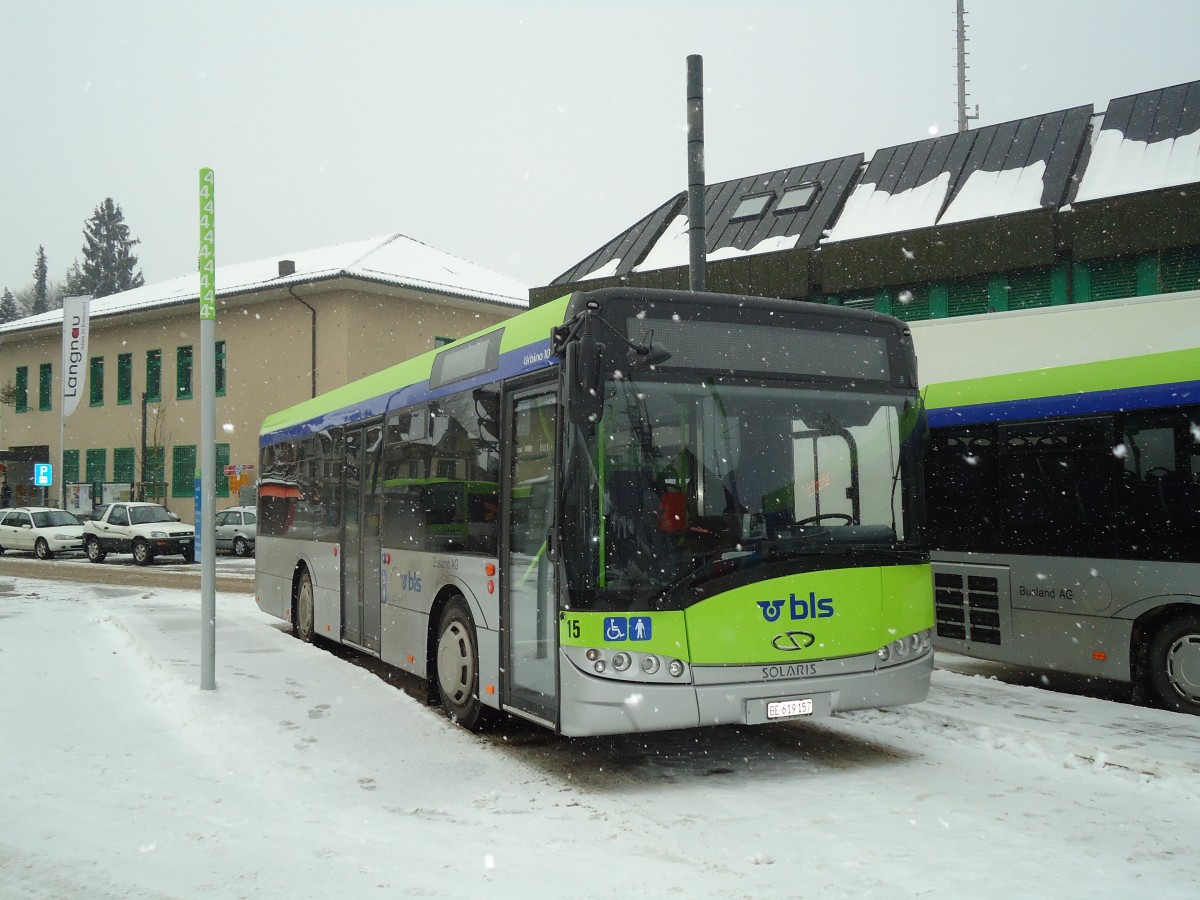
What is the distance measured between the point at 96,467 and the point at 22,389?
834 centimetres

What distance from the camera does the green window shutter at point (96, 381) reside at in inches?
1964

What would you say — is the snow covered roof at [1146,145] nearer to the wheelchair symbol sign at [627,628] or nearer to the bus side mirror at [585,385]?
the bus side mirror at [585,385]

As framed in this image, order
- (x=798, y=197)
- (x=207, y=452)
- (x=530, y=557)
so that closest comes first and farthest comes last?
1. (x=530, y=557)
2. (x=207, y=452)
3. (x=798, y=197)

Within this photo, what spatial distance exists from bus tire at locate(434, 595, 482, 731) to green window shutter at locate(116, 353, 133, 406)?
43912 millimetres

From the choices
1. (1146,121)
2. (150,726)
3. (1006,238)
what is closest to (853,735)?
(150,726)

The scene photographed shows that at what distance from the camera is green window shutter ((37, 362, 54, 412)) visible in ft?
174

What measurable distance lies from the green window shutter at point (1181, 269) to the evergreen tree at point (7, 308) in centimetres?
11476

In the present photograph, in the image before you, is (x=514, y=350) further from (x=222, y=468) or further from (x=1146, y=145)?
(x=222, y=468)

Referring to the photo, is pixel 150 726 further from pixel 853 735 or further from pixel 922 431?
pixel 922 431

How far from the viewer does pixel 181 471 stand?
45.8 metres

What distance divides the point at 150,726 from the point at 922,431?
585cm

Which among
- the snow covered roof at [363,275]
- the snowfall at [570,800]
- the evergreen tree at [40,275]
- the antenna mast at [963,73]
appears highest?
the evergreen tree at [40,275]

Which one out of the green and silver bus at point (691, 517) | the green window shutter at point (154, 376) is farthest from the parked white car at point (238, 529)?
the green and silver bus at point (691, 517)

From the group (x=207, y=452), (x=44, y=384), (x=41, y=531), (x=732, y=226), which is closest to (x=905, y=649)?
(x=207, y=452)
